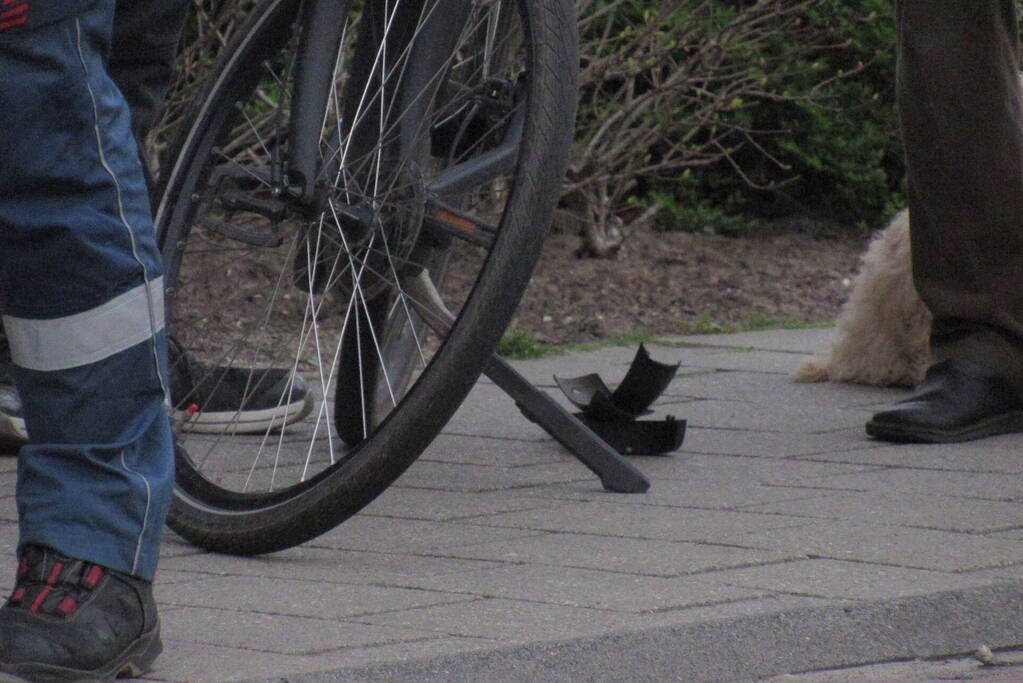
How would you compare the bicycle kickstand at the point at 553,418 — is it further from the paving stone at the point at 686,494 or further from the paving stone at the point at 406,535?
the paving stone at the point at 406,535

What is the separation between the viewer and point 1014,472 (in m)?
3.61

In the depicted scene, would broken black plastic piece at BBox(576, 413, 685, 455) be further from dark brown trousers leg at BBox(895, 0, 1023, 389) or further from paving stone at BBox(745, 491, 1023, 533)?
dark brown trousers leg at BBox(895, 0, 1023, 389)

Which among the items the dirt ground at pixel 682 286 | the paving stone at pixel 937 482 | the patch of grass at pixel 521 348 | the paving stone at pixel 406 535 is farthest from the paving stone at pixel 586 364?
the paving stone at pixel 406 535

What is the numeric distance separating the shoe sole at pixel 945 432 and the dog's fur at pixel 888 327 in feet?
2.43

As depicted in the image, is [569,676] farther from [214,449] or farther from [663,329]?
[663,329]

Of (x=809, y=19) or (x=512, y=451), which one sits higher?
(x=809, y=19)

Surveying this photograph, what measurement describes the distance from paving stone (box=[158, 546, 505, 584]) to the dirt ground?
3.13m

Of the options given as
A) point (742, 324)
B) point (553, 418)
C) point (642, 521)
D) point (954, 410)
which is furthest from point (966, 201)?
point (742, 324)

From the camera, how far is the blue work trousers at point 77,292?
87.9 inches

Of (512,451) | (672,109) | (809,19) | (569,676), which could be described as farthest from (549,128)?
(809,19)

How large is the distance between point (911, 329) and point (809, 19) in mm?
2844

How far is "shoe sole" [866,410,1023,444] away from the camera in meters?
3.96

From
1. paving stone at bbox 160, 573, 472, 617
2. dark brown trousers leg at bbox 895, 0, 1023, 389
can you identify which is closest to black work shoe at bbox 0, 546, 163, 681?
paving stone at bbox 160, 573, 472, 617

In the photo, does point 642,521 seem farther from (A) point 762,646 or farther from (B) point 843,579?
(A) point 762,646
